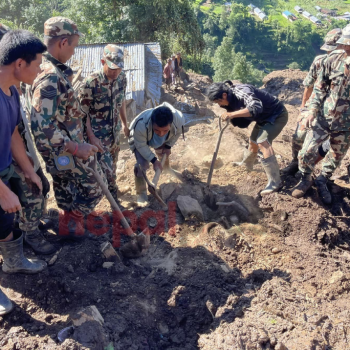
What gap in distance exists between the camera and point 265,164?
14.5 ft

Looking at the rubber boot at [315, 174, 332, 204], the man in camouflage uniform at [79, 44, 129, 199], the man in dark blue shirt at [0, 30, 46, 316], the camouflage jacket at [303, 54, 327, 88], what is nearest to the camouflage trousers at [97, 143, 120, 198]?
the man in camouflage uniform at [79, 44, 129, 199]

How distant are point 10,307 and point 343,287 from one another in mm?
2940

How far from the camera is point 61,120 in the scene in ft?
10.2

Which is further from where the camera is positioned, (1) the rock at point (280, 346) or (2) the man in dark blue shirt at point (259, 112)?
(2) the man in dark blue shirt at point (259, 112)

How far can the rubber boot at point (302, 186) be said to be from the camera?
4270 mm

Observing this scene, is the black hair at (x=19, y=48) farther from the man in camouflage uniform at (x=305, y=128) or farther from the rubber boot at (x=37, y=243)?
the man in camouflage uniform at (x=305, y=128)

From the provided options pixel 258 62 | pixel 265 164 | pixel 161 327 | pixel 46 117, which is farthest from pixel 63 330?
pixel 258 62

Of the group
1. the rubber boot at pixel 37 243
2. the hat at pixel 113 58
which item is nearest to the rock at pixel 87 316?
the rubber boot at pixel 37 243

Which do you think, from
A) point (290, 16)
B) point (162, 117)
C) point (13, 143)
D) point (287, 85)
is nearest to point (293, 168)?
point (162, 117)

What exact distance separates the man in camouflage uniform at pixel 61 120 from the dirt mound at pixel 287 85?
8858 millimetres

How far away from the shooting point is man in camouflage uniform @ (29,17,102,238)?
2.82m

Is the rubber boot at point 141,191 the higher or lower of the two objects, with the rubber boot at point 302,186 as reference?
lower

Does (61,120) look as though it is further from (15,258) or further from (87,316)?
(87,316)

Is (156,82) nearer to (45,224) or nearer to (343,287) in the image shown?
(45,224)
